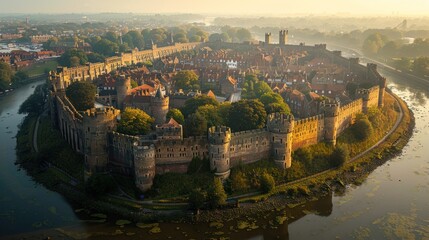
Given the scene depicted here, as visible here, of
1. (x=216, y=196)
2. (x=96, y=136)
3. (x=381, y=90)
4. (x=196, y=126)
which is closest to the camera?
(x=216, y=196)

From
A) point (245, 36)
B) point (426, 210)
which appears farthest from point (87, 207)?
point (245, 36)

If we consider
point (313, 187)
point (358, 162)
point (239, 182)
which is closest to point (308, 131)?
point (358, 162)

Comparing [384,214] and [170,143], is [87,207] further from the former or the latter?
[384,214]

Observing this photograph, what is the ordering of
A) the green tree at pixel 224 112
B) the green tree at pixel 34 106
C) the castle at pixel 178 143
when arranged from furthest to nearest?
the green tree at pixel 34 106 < the green tree at pixel 224 112 < the castle at pixel 178 143

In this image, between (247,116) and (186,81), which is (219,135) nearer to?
(247,116)

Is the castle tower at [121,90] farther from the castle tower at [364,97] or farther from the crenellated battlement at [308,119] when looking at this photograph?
the castle tower at [364,97]

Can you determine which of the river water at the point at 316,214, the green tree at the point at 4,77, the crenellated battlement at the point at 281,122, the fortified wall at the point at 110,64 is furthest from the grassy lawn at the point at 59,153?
the green tree at the point at 4,77
